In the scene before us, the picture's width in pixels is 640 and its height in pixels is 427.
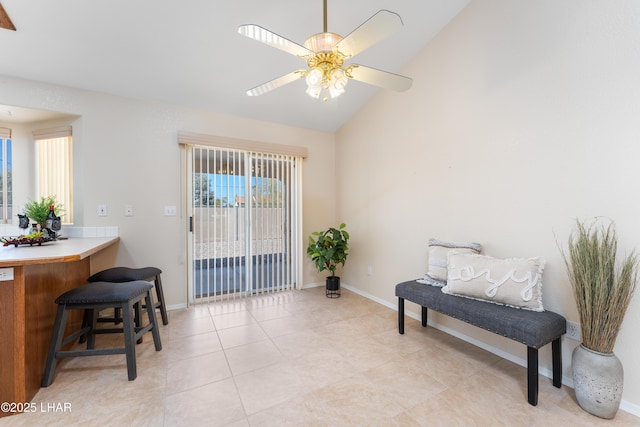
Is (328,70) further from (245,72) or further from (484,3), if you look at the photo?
(484,3)

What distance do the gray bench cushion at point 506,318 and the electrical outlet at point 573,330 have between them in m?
0.10

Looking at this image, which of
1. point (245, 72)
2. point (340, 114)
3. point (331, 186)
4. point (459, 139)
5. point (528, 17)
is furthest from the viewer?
point (331, 186)

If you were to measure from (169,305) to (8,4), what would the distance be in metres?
2.94

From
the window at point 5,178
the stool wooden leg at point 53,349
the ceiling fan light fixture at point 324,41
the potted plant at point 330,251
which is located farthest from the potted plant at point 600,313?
the window at point 5,178

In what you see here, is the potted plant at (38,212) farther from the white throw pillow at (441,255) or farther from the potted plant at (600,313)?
the potted plant at (600,313)

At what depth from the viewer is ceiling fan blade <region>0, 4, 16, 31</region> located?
6.47 ft

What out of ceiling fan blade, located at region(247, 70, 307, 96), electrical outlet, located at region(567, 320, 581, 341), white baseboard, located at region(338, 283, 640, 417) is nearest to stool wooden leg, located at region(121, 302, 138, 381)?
ceiling fan blade, located at region(247, 70, 307, 96)

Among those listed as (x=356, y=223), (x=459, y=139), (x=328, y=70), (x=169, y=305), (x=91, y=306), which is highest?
(x=328, y=70)

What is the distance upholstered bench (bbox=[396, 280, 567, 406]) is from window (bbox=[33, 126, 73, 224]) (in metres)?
3.97

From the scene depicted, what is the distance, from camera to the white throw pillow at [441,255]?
7.63 ft

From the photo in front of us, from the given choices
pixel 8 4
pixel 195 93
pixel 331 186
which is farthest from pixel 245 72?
pixel 331 186

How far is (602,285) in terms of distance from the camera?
152cm

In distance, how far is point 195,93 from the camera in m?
3.04

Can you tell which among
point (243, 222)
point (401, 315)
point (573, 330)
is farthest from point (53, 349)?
point (573, 330)
